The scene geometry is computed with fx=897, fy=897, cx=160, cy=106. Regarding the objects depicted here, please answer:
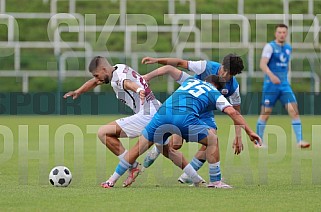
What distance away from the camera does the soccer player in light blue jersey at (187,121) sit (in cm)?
1029

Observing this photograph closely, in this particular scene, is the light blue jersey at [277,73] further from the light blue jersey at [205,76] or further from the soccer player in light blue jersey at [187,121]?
the soccer player in light blue jersey at [187,121]

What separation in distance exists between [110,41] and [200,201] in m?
23.7

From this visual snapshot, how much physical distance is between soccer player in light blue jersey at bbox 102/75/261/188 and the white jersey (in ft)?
1.91

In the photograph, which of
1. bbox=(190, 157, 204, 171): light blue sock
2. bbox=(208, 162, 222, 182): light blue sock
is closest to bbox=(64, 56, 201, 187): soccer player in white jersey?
bbox=(208, 162, 222, 182): light blue sock

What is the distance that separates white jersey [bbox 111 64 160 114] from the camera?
1068 centimetres

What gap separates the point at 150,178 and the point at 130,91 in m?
1.70

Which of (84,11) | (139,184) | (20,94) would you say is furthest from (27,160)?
(84,11)

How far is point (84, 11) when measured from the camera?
111 feet

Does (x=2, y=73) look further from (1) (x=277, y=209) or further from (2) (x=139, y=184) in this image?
(1) (x=277, y=209)

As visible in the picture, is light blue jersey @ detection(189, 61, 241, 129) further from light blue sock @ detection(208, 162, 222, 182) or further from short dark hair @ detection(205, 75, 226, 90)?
light blue sock @ detection(208, 162, 222, 182)

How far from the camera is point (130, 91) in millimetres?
10859

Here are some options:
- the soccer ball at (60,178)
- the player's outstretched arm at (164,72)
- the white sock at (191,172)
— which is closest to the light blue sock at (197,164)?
the white sock at (191,172)

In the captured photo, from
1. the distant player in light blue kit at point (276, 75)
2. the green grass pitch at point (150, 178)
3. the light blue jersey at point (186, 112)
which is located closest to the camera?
the green grass pitch at point (150, 178)

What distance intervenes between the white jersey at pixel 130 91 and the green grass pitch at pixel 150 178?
0.97 m
